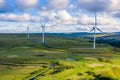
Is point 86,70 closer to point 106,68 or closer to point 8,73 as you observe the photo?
point 106,68

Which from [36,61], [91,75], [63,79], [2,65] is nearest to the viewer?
[63,79]

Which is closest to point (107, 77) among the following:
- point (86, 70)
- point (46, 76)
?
point (86, 70)

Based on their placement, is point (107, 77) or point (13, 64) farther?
point (13, 64)

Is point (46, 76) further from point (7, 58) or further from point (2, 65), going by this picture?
point (7, 58)

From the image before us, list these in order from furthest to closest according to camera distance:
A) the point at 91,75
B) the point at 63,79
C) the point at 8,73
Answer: the point at 8,73 → the point at 91,75 → the point at 63,79

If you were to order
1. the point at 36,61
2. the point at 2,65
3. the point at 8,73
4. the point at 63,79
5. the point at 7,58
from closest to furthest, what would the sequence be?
the point at 63,79 < the point at 8,73 < the point at 2,65 < the point at 36,61 < the point at 7,58

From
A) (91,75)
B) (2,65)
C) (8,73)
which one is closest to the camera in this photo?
(91,75)

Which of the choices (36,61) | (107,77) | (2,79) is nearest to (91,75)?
(107,77)

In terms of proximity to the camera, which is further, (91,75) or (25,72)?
(25,72)
